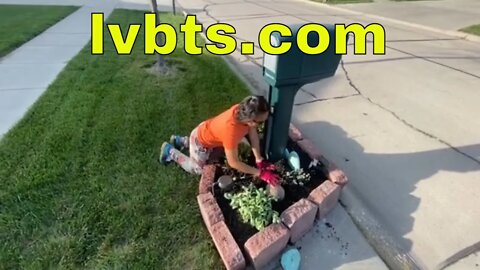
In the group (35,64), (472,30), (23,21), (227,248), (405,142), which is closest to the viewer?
(227,248)

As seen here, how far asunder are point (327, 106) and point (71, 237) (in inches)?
104

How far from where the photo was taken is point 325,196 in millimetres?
2053

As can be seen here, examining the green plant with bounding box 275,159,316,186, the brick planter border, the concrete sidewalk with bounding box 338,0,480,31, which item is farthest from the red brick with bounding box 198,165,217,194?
the concrete sidewalk with bounding box 338,0,480,31

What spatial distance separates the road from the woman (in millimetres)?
696

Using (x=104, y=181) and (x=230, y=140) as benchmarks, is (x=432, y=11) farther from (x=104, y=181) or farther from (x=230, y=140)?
(x=104, y=181)

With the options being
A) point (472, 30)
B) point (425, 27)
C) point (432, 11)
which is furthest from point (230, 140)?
point (432, 11)

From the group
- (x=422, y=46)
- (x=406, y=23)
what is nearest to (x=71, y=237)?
(x=422, y=46)

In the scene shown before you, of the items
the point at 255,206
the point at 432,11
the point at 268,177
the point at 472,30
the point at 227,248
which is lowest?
the point at 227,248

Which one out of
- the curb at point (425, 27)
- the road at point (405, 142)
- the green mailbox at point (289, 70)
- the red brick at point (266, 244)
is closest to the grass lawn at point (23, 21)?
the road at point (405, 142)

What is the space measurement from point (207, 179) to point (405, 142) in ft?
5.99

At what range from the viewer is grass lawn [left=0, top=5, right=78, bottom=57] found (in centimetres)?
532

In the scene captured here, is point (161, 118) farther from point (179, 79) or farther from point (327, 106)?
point (327, 106)

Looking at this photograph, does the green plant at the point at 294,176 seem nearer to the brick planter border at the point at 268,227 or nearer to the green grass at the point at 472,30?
the brick planter border at the point at 268,227

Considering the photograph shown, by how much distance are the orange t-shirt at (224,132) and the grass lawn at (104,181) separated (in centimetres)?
33
